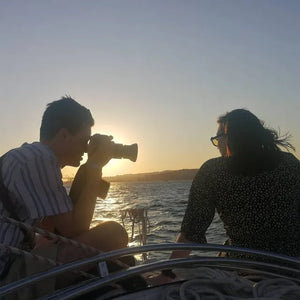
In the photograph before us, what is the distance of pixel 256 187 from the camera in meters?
2.67

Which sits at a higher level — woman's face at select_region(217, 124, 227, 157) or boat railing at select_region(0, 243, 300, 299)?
woman's face at select_region(217, 124, 227, 157)

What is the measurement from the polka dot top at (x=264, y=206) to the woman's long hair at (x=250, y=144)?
0.17 feet

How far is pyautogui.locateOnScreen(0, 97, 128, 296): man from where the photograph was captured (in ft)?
6.57

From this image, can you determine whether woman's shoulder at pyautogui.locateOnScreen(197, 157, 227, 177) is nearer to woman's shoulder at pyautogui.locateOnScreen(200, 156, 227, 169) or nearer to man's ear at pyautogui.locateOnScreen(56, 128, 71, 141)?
woman's shoulder at pyautogui.locateOnScreen(200, 156, 227, 169)

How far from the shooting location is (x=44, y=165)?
208 centimetres

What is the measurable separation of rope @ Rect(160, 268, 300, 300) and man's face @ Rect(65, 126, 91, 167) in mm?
887

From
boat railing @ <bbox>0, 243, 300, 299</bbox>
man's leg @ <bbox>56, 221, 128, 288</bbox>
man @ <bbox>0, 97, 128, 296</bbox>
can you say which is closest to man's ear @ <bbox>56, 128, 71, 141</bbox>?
man @ <bbox>0, 97, 128, 296</bbox>

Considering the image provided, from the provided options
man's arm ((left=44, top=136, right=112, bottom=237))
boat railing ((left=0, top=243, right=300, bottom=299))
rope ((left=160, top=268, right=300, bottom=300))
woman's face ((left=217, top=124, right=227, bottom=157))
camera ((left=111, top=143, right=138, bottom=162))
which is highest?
woman's face ((left=217, top=124, right=227, bottom=157))

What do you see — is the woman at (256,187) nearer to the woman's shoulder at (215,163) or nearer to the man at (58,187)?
the woman's shoulder at (215,163)

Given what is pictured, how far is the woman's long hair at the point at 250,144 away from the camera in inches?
105

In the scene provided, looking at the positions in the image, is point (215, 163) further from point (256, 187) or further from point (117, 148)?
point (117, 148)

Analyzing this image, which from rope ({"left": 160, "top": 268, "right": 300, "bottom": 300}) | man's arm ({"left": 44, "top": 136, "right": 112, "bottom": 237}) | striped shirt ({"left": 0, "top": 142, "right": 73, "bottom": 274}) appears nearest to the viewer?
rope ({"left": 160, "top": 268, "right": 300, "bottom": 300})

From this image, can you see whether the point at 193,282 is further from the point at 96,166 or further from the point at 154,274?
the point at 96,166

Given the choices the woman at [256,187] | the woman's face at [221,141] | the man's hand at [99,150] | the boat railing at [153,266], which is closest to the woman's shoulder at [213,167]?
the woman at [256,187]
